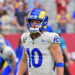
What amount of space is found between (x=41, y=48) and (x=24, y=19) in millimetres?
7022

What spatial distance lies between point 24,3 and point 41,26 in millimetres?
7991

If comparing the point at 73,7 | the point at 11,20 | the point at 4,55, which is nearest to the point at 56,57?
the point at 4,55

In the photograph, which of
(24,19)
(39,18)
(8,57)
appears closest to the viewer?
(39,18)

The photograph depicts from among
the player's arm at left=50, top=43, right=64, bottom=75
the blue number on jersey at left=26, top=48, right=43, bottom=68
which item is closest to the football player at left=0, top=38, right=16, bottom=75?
the blue number on jersey at left=26, top=48, right=43, bottom=68

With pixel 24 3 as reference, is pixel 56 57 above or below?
above

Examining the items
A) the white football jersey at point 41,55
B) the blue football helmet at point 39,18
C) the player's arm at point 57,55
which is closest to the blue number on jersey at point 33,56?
the white football jersey at point 41,55

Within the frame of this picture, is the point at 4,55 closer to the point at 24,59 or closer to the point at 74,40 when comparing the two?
the point at 24,59

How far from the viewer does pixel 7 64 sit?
25.2 ft

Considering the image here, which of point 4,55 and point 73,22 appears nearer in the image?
point 4,55

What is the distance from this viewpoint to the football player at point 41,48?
4.35 m

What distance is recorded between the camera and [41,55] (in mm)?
4438

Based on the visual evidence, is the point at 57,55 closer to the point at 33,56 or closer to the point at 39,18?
the point at 33,56

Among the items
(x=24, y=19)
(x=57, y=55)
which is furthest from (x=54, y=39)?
(x=24, y=19)

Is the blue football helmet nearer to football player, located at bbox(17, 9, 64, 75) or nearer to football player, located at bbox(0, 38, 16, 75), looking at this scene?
football player, located at bbox(17, 9, 64, 75)
